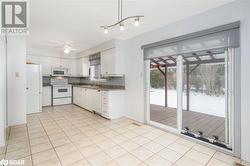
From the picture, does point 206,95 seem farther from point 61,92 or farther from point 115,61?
point 61,92

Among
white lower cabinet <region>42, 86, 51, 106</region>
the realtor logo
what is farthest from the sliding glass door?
white lower cabinet <region>42, 86, 51, 106</region>

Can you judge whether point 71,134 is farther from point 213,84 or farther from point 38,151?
point 213,84

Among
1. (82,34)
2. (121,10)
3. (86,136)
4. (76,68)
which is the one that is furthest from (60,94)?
(121,10)

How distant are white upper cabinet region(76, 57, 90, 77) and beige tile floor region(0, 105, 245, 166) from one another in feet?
10.7

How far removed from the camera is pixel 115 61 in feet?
14.4

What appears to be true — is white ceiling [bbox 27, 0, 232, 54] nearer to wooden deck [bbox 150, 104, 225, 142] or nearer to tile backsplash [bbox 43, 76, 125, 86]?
tile backsplash [bbox 43, 76, 125, 86]

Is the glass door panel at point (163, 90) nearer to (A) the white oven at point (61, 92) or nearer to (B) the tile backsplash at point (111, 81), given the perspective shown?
(B) the tile backsplash at point (111, 81)

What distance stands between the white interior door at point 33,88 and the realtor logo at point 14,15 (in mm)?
1660

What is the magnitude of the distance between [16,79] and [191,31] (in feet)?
15.3

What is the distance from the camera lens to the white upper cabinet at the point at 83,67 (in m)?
6.37

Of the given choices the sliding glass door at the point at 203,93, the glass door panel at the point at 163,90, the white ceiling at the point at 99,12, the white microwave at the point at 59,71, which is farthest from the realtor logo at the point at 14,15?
the glass door panel at the point at 163,90

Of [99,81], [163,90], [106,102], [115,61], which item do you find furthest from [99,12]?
[163,90]

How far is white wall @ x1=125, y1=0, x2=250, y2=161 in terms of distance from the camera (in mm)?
2104

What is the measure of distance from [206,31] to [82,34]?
3.25m
